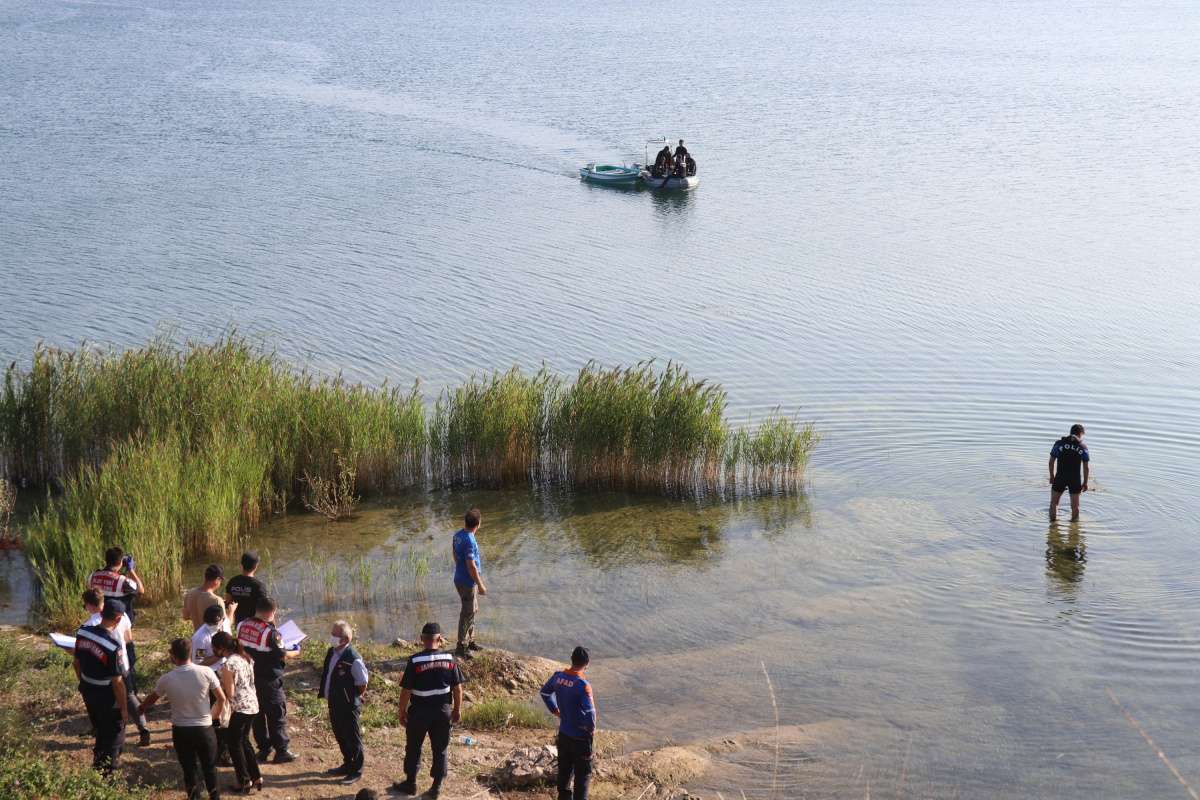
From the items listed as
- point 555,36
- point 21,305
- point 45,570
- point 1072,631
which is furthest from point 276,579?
point 555,36

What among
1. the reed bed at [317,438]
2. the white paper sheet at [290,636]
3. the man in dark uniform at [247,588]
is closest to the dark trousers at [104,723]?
the white paper sheet at [290,636]

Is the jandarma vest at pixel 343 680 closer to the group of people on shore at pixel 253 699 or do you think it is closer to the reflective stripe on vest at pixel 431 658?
the group of people on shore at pixel 253 699

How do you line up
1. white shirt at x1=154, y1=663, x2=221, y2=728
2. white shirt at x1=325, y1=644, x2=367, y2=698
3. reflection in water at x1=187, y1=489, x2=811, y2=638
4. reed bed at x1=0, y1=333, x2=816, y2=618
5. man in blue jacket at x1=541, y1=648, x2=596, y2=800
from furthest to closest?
reed bed at x1=0, y1=333, x2=816, y2=618
reflection in water at x1=187, y1=489, x2=811, y2=638
white shirt at x1=325, y1=644, x2=367, y2=698
man in blue jacket at x1=541, y1=648, x2=596, y2=800
white shirt at x1=154, y1=663, x2=221, y2=728

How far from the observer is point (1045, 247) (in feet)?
121

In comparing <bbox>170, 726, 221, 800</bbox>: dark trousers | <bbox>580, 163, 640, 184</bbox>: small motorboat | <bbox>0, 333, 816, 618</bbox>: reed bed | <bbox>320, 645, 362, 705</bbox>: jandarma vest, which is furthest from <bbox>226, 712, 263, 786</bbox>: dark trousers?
<bbox>580, 163, 640, 184</bbox>: small motorboat

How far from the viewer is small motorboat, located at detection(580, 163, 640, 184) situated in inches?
1829

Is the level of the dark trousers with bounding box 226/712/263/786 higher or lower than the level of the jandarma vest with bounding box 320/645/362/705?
lower

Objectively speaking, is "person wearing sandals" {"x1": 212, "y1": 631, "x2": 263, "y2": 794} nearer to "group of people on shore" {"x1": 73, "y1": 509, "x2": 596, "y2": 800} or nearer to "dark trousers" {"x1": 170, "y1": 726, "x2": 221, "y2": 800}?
"group of people on shore" {"x1": 73, "y1": 509, "x2": 596, "y2": 800}

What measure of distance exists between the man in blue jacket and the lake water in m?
1.92

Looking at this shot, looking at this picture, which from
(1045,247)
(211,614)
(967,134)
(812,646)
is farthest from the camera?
(967,134)

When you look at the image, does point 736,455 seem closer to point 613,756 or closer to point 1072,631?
point 1072,631

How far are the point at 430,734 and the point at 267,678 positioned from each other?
4.96ft

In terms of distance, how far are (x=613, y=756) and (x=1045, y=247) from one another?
30242 millimetres

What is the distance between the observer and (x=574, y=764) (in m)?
9.83
